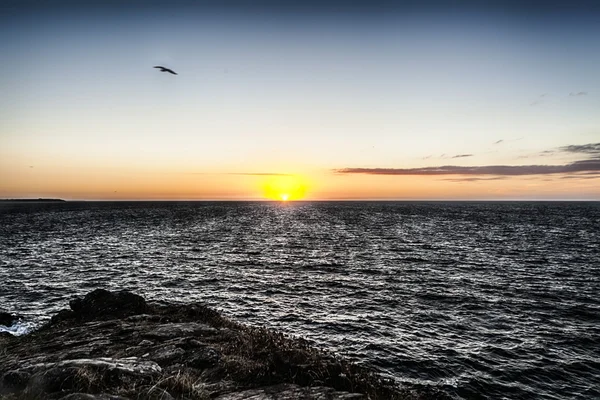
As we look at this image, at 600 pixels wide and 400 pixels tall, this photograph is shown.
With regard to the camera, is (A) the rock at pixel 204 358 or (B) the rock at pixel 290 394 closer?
(B) the rock at pixel 290 394

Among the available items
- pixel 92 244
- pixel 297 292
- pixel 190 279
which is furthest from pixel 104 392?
pixel 92 244

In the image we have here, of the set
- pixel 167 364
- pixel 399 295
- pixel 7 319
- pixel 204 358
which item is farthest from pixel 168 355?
pixel 399 295

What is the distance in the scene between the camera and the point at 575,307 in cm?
2670

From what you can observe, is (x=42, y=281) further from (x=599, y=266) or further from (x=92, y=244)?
(x=599, y=266)

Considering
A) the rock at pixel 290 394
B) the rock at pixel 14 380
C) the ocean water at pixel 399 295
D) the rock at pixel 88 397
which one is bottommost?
→ the ocean water at pixel 399 295

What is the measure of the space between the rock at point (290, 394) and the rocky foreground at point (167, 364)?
30 mm

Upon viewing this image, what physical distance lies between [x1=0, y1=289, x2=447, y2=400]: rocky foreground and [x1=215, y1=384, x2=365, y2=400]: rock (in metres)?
0.03

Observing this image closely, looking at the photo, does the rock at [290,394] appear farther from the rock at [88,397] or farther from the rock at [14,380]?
the rock at [14,380]

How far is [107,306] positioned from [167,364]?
10.3 metres

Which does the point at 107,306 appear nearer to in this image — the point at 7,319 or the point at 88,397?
the point at 7,319

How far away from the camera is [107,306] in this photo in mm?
20844

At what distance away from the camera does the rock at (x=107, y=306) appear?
2017 centimetres

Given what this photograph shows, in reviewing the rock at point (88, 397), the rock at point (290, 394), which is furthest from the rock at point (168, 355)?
the rock at point (88, 397)

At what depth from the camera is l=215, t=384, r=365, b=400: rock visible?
10523 millimetres
